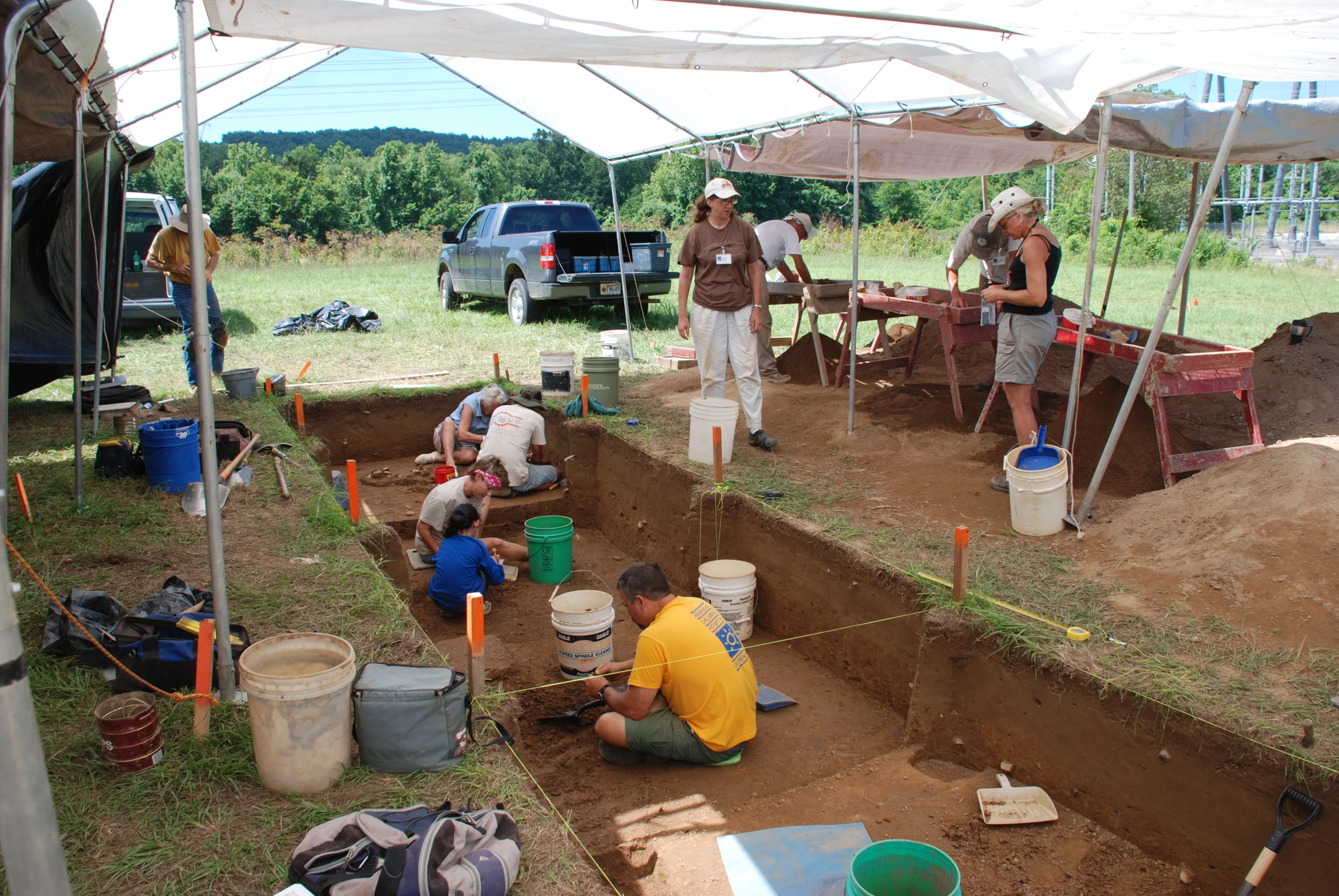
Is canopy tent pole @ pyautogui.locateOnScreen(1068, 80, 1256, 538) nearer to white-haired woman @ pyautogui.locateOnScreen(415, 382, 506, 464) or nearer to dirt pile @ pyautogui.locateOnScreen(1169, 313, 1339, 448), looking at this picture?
dirt pile @ pyautogui.locateOnScreen(1169, 313, 1339, 448)

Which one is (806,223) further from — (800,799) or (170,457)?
(800,799)

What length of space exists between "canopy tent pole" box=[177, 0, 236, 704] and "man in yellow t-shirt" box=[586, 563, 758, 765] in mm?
1721

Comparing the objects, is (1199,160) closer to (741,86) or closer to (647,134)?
(741,86)

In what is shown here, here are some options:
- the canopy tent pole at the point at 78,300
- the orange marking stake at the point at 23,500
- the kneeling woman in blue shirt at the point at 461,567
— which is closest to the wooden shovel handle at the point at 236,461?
the canopy tent pole at the point at 78,300

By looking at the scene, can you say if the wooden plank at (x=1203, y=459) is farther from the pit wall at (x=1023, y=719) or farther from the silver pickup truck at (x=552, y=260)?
the silver pickup truck at (x=552, y=260)

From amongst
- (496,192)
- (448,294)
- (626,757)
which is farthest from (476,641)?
(496,192)

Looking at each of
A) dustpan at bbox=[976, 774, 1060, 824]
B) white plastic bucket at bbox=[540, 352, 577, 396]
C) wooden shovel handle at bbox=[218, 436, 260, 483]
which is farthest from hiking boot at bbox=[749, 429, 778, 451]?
wooden shovel handle at bbox=[218, 436, 260, 483]

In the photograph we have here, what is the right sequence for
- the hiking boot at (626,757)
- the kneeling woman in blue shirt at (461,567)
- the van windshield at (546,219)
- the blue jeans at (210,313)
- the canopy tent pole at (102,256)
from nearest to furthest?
1. the hiking boot at (626,757)
2. the kneeling woman in blue shirt at (461,567)
3. the canopy tent pole at (102,256)
4. the blue jeans at (210,313)
5. the van windshield at (546,219)

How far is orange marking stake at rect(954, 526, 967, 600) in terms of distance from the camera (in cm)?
417

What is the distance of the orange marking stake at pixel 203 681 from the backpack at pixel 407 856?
2.59ft

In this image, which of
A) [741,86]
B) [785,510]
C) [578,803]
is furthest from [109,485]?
[741,86]

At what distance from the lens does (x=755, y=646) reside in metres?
5.67

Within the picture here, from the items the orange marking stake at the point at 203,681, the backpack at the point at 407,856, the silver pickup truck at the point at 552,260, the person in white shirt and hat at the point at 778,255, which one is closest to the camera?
the backpack at the point at 407,856

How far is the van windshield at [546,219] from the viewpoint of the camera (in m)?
14.6
